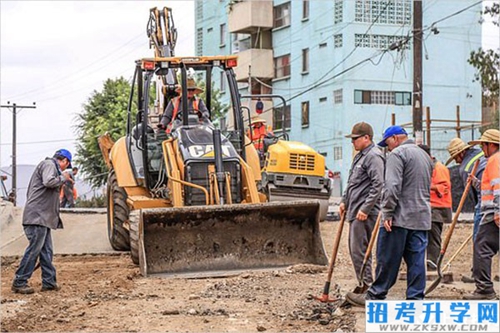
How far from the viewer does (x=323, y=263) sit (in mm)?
12211

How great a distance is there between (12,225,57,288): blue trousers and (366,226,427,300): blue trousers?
4.13 meters

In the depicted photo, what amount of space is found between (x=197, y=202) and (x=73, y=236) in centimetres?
584

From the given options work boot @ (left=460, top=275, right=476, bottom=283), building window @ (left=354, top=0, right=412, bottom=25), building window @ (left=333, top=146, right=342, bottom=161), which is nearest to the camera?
work boot @ (left=460, top=275, right=476, bottom=283)

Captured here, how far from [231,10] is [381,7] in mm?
9076

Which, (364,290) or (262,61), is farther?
(262,61)

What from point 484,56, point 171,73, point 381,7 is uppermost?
Answer: point 381,7

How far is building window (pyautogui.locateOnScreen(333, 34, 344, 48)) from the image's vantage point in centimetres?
3894

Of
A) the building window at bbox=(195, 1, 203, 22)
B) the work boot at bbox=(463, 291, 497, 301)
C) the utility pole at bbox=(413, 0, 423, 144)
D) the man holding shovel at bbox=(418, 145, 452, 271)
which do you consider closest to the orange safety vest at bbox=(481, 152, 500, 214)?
the work boot at bbox=(463, 291, 497, 301)

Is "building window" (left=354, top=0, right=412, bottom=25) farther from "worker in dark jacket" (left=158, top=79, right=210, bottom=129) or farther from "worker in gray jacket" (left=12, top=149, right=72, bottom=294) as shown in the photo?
"worker in gray jacket" (left=12, top=149, right=72, bottom=294)

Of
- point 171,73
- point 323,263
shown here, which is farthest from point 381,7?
point 323,263

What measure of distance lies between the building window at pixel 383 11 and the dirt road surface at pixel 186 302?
2614 cm

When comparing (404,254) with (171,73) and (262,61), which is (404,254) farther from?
(262,61)

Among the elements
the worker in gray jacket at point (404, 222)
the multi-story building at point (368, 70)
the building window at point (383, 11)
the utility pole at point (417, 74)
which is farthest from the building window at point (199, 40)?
the worker in gray jacket at point (404, 222)

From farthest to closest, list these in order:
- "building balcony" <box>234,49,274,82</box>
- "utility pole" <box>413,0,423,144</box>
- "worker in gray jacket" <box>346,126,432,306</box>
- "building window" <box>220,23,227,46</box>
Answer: "building window" <box>220,23,227,46</box> < "building balcony" <box>234,49,274,82</box> < "utility pole" <box>413,0,423,144</box> < "worker in gray jacket" <box>346,126,432,306</box>
